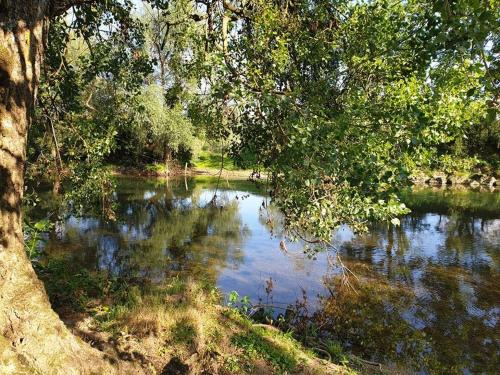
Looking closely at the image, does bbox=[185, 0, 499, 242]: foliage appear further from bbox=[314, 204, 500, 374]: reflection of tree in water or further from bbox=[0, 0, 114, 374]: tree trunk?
bbox=[314, 204, 500, 374]: reflection of tree in water

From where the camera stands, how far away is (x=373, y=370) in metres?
9.36

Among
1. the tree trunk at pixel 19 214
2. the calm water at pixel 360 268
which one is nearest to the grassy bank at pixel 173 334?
the tree trunk at pixel 19 214

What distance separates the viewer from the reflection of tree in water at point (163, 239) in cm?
1705

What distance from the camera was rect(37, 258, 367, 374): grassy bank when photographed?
7285 mm

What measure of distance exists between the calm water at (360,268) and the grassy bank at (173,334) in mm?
2083

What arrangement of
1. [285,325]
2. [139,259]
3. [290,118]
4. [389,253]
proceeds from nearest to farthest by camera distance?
1. [290,118]
2. [285,325]
3. [139,259]
4. [389,253]

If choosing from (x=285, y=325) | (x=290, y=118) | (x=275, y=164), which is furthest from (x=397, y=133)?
(x=285, y=325)

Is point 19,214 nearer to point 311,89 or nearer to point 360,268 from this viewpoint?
point 311,89

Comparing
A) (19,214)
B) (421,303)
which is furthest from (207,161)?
(19,214)

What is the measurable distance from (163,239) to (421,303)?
13.0m

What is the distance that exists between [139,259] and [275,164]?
12420 millimetres

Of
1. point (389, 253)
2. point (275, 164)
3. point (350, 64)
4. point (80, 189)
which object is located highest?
point (350, 64)

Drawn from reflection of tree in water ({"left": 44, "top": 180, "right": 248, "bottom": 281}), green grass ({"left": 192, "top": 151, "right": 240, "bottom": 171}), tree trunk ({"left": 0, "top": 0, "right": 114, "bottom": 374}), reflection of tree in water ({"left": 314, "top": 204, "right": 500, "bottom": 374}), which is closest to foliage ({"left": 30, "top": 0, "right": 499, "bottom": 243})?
tree trunk ({"left": 0, "top": 0, "right": 114, "bottom": 374})

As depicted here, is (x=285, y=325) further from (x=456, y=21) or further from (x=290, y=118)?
(x=456, y=21)
